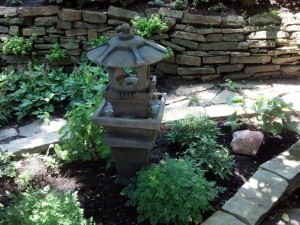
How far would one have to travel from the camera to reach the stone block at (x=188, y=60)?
5074mm

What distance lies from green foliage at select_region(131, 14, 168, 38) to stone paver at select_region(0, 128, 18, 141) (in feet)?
6.65

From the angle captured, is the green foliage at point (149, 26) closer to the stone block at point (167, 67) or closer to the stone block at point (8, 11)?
the stone block at point (167, 67)

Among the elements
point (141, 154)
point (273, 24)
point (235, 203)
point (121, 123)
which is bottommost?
point (235, 203)

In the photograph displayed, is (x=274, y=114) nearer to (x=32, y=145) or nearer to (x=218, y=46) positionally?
(x=218, y=46)

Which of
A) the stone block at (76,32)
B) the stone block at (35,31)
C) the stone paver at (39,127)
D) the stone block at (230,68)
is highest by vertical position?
the stone block at (76,32)

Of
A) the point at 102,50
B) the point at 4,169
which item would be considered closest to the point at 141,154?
the point at 102,50

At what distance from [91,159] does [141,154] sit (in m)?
0.65

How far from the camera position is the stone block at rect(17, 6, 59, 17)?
528 centimetres

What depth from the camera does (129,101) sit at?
2.79 metres

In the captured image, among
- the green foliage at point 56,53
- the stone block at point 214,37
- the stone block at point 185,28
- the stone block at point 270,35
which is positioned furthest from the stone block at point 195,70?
the green foliage at point 56,53

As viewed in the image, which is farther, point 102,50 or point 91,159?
point 91,159

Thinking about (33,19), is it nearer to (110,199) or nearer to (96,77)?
(96,77)

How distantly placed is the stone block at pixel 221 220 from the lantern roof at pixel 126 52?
120 centimetres

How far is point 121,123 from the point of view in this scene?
9.14 ft
